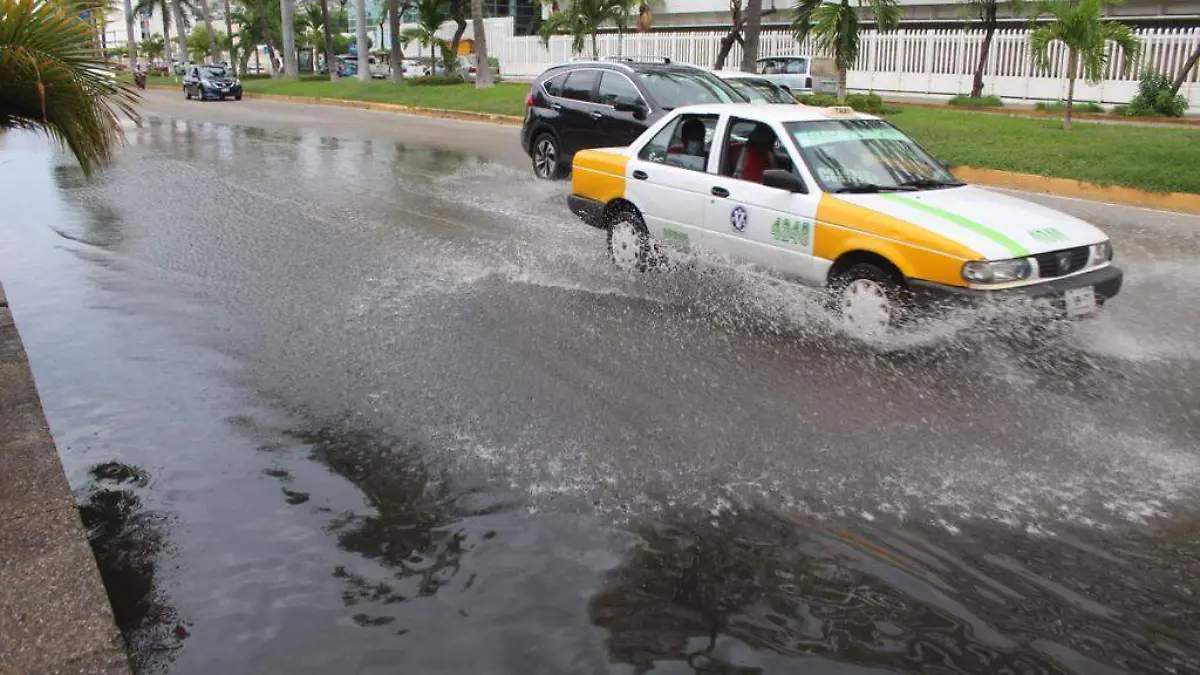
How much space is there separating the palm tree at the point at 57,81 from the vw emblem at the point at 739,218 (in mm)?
4065

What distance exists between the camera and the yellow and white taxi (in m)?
6.19

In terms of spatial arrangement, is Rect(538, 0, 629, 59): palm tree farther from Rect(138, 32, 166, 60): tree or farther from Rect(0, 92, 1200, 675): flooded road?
Rect(138, 32, 166, 60): tree

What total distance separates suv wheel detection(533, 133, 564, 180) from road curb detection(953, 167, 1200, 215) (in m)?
6.03

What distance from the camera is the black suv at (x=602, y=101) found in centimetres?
1290

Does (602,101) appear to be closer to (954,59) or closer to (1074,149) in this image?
(1074,149)

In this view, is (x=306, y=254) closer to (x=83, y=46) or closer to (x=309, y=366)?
(x=309, y=366)

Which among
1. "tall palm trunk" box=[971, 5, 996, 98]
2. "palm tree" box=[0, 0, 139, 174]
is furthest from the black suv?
"tall palm trunk" box=[971, 5, 996, 98]

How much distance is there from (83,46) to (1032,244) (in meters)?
5.43

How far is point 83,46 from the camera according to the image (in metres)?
5.21

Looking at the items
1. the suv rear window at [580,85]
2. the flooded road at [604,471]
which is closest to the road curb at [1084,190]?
the flooded road at [604,471]

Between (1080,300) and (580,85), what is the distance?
346 inches

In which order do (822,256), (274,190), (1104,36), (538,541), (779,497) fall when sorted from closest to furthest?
(538,541), (779,497), (822,256), (274,190), (1104,36)

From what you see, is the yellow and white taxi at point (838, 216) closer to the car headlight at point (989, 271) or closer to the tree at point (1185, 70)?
the car headlight at point (989, 271)

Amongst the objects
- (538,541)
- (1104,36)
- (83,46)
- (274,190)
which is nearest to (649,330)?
(538,541)
